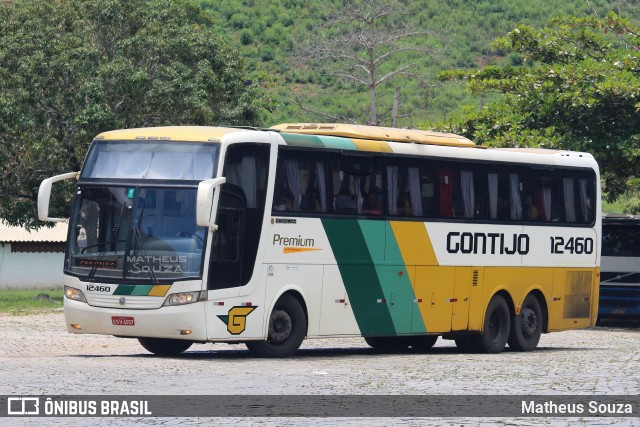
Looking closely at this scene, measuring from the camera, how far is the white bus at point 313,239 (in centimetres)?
1845

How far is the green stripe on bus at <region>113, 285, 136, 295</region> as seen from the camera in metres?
18.5

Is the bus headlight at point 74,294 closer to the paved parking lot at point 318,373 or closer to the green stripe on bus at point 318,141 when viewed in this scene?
the paved parking lot at point 318,373

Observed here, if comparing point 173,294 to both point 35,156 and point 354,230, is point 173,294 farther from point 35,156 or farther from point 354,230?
point 35,156

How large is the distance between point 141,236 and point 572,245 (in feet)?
31.1

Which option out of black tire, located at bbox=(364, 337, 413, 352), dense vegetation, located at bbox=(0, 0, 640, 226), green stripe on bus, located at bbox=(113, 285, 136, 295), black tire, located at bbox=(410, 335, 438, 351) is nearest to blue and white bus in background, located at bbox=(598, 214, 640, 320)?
dense vegetation, located at bbox=(0, 0, 640, 226)

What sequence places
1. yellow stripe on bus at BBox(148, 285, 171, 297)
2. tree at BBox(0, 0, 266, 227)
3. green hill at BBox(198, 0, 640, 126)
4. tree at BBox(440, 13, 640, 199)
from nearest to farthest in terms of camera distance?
yellow stripe on bus at BBox(148, 285, 171, 297)
tree at BBox(440, 13, 640, 199)
tree at BBox(0, 0, 266, 227)
green hill at BBox(198, 0, 640, 126)

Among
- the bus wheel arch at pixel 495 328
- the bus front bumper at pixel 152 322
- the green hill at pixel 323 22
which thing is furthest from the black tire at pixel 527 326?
the green hill at pixel 323 22

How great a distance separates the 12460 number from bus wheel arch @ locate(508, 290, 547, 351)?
0.88 metres

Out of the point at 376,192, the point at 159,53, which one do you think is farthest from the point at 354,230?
the point at 159,53

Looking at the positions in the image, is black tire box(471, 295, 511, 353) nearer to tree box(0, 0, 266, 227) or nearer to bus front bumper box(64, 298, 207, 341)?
bus front bumper box(64, 298, 207, 341)

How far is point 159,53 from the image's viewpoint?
140 ft

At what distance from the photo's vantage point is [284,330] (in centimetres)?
1955

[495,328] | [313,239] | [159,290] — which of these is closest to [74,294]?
[159,290]

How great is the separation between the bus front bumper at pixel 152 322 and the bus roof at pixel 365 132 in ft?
12.1
